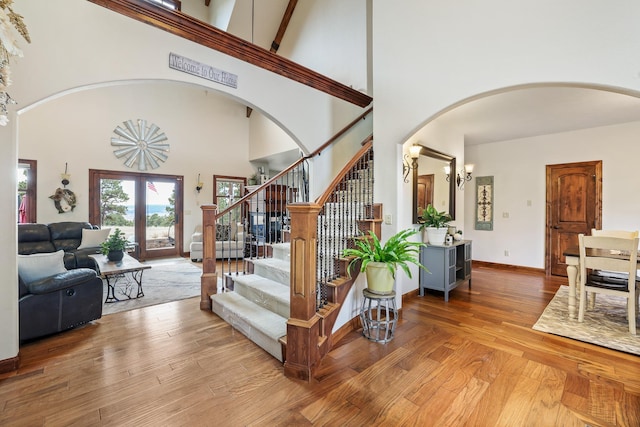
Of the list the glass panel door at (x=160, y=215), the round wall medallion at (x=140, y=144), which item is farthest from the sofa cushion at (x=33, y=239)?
the round wall medallion at (x=140, y=144)

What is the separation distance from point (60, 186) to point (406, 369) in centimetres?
746

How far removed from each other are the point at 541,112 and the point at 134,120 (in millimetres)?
8284

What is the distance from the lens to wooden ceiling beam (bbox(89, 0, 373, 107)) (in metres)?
2.59

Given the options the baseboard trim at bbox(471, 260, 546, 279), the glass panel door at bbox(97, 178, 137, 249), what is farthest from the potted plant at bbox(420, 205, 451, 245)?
the glass panel door at bbox(97, 178, 137, 249)

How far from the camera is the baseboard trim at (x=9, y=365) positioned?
211cm

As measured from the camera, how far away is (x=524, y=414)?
1.72m

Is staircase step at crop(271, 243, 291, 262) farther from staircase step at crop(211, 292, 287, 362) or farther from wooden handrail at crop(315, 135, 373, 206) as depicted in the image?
wooden handrail at crop(315, 135, 373, 206)

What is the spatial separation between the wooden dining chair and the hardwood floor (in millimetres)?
651

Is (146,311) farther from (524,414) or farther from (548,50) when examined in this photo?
(548,50)

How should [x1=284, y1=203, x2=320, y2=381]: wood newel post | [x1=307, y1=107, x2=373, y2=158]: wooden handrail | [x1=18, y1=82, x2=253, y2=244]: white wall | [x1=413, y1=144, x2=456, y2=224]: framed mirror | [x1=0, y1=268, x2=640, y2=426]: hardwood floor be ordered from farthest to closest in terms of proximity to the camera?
[x1=18, y1=82, x2=253, y2=244]: white wall < [x1=307, y1=107, x2=373, y2=158]: wooden handrail < [x1=413, y1=144, x2=456, y2=224]: framed mirror < [x1=284, y1=203, x2=320, y2=381]: wood newel post < [x1=0, y1=268, x2=640, y2=426]: hardwood floor

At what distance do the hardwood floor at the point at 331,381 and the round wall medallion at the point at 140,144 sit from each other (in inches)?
197

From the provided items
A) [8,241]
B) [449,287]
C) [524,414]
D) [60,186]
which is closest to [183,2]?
[60,186]

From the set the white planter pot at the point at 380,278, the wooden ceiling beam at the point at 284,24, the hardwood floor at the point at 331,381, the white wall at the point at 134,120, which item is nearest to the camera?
the hardwood floor at the point at 331,381

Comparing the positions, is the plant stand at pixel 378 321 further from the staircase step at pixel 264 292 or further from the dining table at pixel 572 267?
→ the dining table at pixel 572 267
